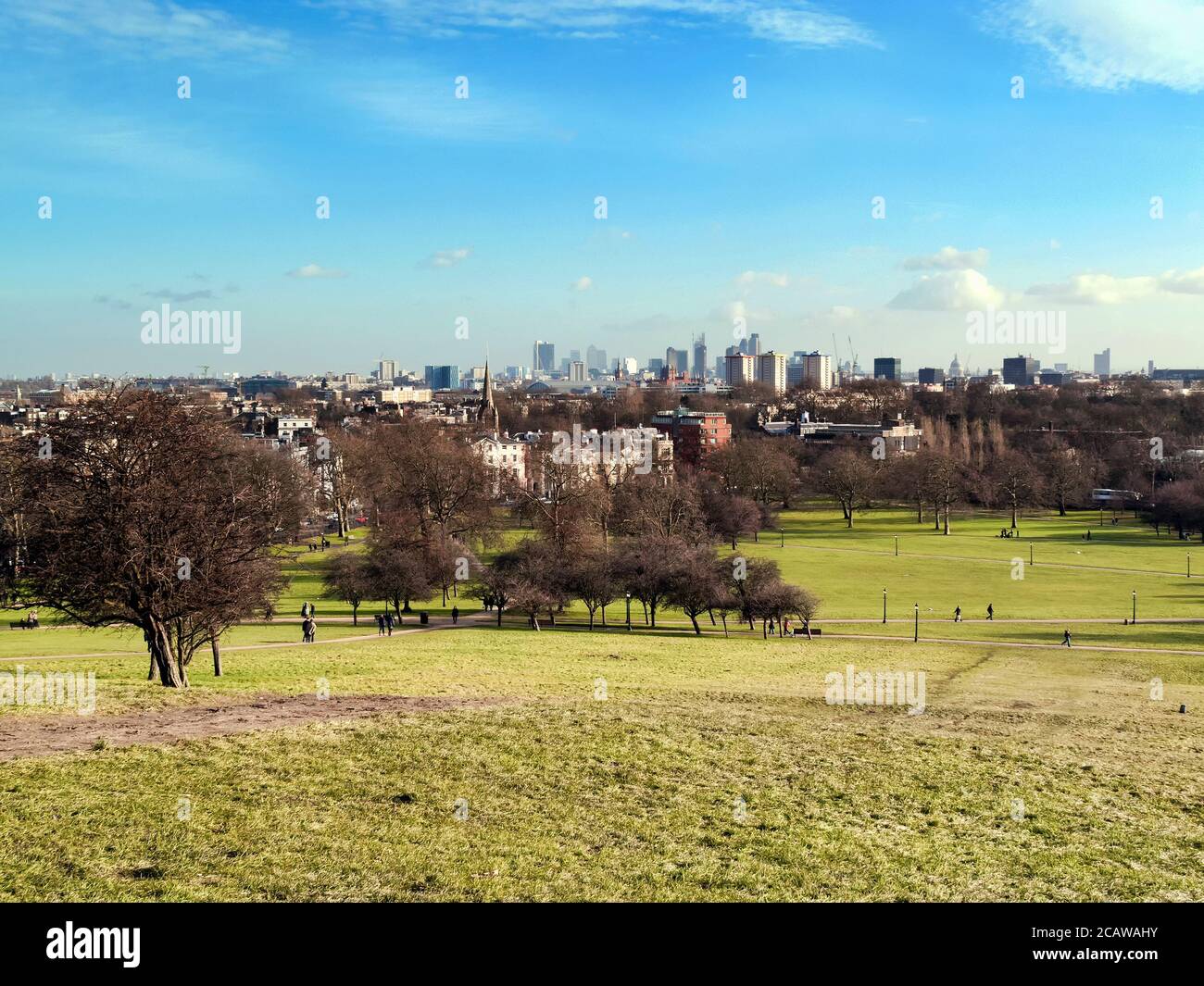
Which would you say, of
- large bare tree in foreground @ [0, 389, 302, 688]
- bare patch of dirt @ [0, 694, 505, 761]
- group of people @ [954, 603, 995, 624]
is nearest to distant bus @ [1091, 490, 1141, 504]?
group of people @ [954, 603, 995, 624]

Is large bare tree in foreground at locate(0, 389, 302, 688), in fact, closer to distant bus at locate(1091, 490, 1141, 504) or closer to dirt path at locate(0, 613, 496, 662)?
dirt path at locate(0, 613, 496, 662)

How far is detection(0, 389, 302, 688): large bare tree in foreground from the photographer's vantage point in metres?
23.6

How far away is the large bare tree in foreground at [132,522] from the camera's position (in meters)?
23.6

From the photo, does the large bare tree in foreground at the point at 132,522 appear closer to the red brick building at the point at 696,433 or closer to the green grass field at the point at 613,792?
the green grass field at the point at 613,792

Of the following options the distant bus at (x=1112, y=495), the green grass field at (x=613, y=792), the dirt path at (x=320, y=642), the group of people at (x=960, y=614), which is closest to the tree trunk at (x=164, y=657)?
the green grass field at (x=613, y=792)

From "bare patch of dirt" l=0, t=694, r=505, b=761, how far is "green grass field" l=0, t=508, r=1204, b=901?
8.4 inches

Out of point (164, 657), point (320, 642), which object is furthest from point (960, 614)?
point (164, 657)

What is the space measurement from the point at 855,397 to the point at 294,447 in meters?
114

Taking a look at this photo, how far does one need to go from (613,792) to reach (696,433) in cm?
13233

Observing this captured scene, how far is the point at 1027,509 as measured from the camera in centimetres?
11488

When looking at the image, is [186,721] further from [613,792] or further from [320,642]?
[320,642]

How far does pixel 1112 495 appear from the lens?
398 ft

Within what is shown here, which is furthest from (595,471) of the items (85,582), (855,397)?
(855,397)
